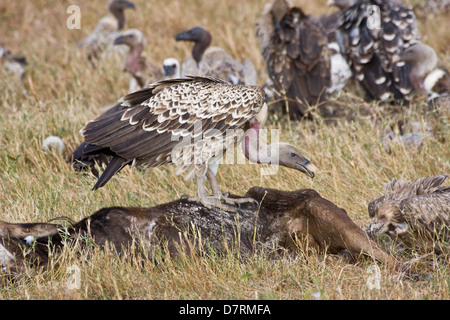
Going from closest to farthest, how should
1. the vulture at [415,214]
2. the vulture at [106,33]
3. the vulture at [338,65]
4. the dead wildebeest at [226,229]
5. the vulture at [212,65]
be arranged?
the dead wildebeest at [226,229]
the vulture at [415,214]
the vulture at [212,65]
the vulture at [338,65]
the vulture at [106,33]

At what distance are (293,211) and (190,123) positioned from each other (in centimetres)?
100

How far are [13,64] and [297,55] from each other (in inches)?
176

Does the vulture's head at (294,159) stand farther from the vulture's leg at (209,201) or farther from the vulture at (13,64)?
the vulture at (13,64)

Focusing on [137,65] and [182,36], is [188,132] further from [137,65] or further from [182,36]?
[182,36]

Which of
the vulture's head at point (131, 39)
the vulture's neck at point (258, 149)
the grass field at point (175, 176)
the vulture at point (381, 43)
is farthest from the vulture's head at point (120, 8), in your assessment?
the vulture's neck at point (258, 149)

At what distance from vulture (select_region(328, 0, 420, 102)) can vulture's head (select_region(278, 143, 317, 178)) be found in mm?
4203

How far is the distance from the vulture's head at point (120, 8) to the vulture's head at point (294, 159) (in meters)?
8.13

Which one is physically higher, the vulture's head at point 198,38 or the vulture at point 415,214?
the vulture's head at point 198,38

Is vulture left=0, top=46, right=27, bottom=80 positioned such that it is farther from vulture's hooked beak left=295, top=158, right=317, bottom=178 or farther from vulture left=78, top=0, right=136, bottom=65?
vulture's hooked beak left=295, top=158, right=317, bottom=178

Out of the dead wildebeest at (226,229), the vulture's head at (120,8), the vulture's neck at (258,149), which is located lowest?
the dead wildebeest at (226,229)

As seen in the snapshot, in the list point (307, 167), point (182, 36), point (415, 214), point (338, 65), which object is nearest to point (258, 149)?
point (307, 167)

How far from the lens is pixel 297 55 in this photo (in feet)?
28.7

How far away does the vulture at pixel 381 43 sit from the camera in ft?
28.9
